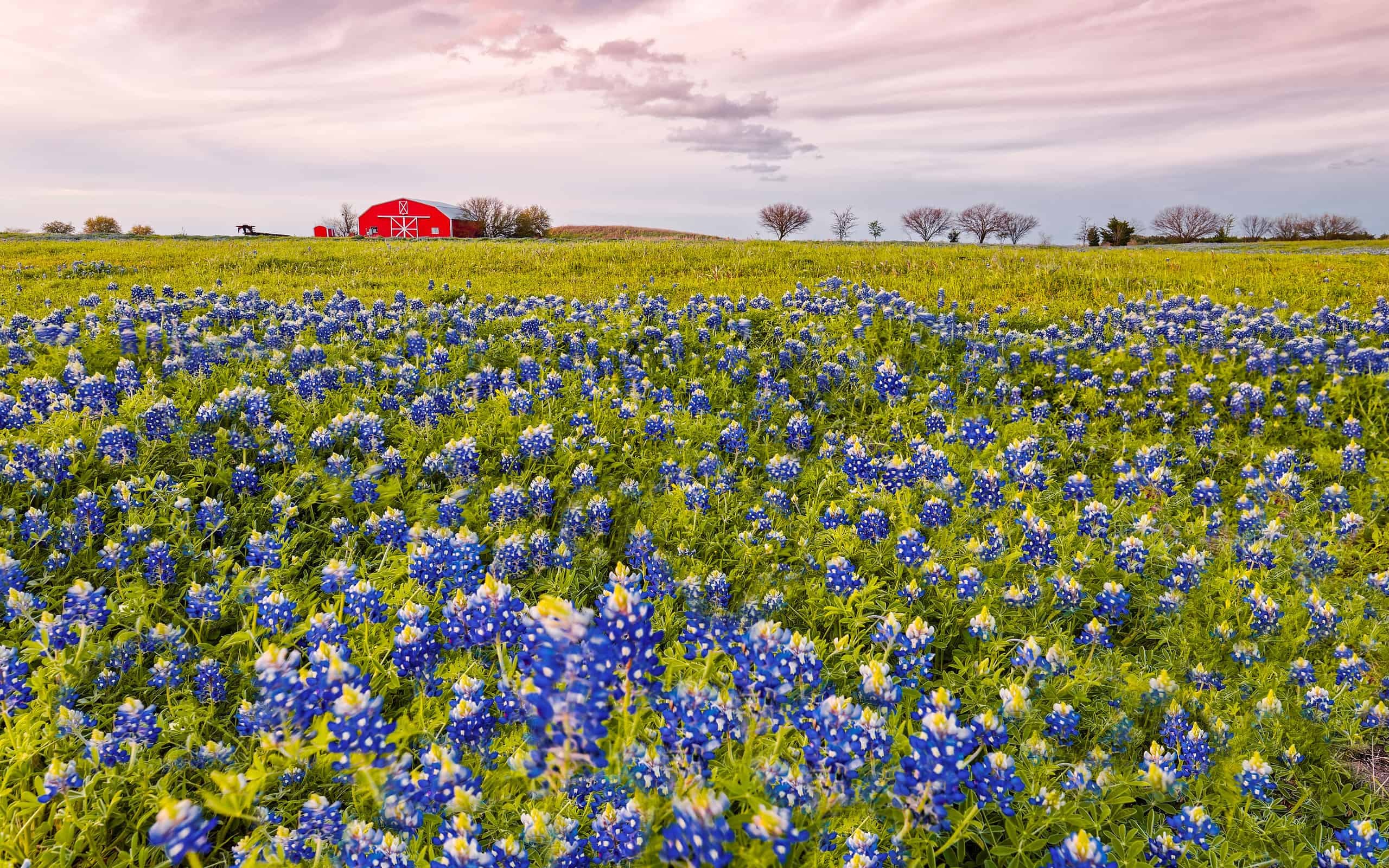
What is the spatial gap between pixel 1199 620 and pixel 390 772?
15.4ft

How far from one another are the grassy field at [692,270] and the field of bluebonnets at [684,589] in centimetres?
267

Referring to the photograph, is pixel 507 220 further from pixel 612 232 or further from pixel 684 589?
pixel 684 589

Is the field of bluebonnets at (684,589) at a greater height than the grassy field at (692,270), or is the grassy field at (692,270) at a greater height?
the grassy field at (692,270)

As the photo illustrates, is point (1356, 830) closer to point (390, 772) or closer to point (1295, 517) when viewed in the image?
point (390, 772)

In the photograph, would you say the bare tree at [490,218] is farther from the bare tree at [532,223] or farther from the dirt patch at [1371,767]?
the dirt patch at [1371,767]

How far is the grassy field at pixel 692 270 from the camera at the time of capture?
1225cm

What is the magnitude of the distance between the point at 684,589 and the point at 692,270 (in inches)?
425

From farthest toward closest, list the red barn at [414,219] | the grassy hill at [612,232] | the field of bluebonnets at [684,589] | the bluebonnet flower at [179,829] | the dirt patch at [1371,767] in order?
the red barn at [414,219], the grassy hill at [612,232], the dirt patch at [1371,767], the field of bluebonnets at [684,589], the bluebonnet flower at [179,829]

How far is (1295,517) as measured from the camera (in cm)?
627

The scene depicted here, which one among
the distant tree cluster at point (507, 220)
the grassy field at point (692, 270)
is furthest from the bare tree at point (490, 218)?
the grassy field at point (692, 270)

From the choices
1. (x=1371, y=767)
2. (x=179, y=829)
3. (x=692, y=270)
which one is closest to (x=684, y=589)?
(x=179, y=829)

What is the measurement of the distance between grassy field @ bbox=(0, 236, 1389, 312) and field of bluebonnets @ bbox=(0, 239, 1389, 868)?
2.67m

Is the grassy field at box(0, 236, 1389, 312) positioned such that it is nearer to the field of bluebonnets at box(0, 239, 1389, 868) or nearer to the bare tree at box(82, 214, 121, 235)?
the field of bluebonnets at box(0, 239, 1389, 868)

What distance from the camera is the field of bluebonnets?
8.14ft
